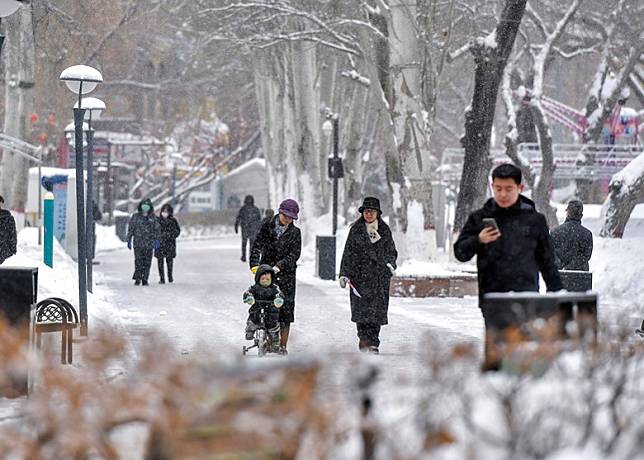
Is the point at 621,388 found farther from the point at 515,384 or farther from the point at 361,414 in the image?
the point at 361,414

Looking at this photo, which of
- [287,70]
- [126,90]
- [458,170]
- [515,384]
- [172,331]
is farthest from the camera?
[126,90]

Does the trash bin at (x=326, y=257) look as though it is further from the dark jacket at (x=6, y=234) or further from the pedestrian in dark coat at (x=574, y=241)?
the pedestrian in dark coat at (x=574, y=241)

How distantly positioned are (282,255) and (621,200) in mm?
13268

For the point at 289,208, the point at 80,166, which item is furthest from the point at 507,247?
the point at 80,166

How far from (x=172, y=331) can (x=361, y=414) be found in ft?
39.3

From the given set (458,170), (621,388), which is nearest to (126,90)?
(458,170)

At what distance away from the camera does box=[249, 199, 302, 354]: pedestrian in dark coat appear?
14.4 metres

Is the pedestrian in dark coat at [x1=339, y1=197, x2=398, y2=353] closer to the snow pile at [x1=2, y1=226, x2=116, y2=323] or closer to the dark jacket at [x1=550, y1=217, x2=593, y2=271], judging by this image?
the snow pile at [x1=2, y1=226, x2=116, y2=323]

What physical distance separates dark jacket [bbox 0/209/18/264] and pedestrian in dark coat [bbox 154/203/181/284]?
7319 mm

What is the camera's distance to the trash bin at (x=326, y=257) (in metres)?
28.8

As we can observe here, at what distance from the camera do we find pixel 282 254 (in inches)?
566

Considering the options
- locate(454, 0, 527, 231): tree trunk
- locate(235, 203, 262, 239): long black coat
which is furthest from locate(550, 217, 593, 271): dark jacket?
locate(235, 203, 262, 239): long black coat

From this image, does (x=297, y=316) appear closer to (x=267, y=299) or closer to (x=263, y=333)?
(x=263, y=333)

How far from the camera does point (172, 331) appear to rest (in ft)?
56.3
